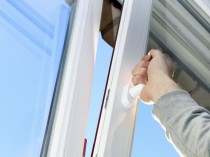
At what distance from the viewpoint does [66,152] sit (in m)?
0.88

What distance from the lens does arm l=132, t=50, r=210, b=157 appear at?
30.3 inches

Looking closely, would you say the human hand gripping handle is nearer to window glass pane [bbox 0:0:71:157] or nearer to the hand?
the hand

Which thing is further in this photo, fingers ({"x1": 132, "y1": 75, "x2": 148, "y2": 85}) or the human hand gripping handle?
fingers ({"x1": 132, "y1": 75, "x2": 148, "y2": 85})

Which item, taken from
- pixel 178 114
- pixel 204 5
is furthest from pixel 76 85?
pixel 204 5

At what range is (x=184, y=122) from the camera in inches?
31.7

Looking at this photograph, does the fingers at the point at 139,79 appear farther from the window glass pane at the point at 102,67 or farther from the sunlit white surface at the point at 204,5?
the sunlit white surface at the point at 204,5

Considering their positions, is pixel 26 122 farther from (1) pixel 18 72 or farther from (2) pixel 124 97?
(2) pixel 124 97

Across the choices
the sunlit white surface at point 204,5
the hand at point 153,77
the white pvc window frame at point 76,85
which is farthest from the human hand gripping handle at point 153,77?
the sunlit white surface at point 204,5

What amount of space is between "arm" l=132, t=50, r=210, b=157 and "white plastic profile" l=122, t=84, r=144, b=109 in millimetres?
17

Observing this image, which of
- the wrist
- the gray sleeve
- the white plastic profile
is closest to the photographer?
the gray sleeve

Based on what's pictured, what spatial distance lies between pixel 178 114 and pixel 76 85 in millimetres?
283

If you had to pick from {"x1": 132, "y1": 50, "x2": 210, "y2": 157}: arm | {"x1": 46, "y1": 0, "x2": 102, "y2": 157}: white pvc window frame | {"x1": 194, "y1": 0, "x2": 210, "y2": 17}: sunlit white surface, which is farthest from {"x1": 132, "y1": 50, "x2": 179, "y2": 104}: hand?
{"x1": 194, "y1": 0, "x2": 210, "y2": 17}: sunlit white surface

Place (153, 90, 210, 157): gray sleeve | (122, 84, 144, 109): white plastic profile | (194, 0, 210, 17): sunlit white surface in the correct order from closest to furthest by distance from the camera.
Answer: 1. (153, 90, 210, 157): gray sleeve
2. (122, 84, 144, 109): white plastic profile
3. (194, 0, 210, 17): sunlit white surface

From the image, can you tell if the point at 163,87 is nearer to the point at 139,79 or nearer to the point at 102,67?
the point at 139,79
